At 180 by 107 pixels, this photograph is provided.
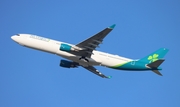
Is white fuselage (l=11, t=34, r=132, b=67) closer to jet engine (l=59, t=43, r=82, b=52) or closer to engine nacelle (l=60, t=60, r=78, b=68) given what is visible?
jet engine (l=59, t=43, r=82, b=52)

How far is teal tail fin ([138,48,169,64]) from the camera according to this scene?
57.3 meters

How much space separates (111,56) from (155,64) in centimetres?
748

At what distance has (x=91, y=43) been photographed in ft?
171

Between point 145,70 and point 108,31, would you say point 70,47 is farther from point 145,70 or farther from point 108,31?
point 145,70

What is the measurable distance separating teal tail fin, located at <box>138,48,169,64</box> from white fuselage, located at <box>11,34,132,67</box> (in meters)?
3.89

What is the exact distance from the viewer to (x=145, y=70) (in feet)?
181

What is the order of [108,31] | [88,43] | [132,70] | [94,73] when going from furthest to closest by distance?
[94,73], [132,70], [88,43], [108,31]

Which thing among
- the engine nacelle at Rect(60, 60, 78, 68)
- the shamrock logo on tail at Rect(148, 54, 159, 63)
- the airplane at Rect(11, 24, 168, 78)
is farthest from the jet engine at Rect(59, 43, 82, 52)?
the shamrock logo on tail at Rect(148, 54, 159, 63)

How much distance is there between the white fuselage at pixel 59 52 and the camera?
5431cm

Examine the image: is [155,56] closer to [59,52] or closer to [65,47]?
[65,47]

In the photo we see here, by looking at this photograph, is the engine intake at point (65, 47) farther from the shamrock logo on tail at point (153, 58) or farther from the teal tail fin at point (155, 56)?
the shamrock logo on tail at point (153, 58)

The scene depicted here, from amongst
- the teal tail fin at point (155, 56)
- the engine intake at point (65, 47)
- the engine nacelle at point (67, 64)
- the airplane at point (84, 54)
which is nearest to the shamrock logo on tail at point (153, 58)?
the teal tail fin at point (155, 56)

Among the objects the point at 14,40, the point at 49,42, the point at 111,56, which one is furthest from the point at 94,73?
the point at 14,40

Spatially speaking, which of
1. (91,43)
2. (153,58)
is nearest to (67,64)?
(91,43)
